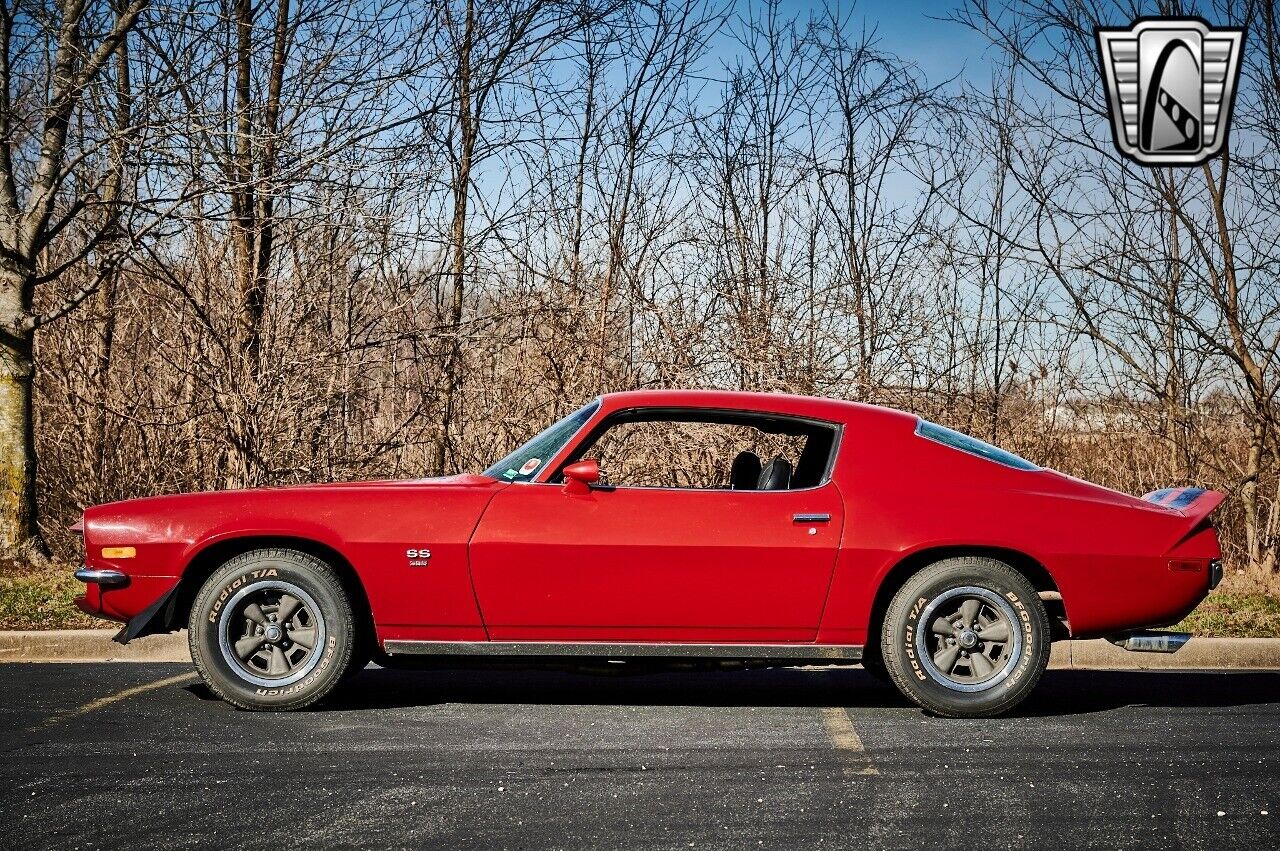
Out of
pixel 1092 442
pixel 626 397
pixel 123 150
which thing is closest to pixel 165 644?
pixel 626 397

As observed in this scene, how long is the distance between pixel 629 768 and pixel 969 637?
6.07 ft

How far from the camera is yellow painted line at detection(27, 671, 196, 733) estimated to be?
5.78 m

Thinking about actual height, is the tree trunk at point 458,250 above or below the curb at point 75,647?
above

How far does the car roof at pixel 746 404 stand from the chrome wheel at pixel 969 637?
927 mm

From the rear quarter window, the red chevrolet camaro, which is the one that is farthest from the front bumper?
the rear quarter window

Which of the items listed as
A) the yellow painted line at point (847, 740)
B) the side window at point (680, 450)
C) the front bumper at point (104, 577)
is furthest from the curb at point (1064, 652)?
the side window at point (680, 450)

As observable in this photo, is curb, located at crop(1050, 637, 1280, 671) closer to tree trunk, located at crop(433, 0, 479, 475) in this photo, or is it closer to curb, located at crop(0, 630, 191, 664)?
curb, located at crop(0, 630, 191, 664)

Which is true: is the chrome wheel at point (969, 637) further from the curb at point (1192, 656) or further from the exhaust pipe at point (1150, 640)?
the curb at point (1192, 656)

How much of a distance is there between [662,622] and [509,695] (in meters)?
1.19

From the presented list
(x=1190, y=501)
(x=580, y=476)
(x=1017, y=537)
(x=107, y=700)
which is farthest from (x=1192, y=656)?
(x=107, y=700)

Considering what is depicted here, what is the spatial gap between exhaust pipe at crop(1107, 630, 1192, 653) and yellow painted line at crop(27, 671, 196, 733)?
4.72 meters

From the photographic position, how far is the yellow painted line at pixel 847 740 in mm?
4969

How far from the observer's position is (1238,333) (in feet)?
38.7

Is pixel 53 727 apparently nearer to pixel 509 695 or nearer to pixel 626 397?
pixel 509 695
